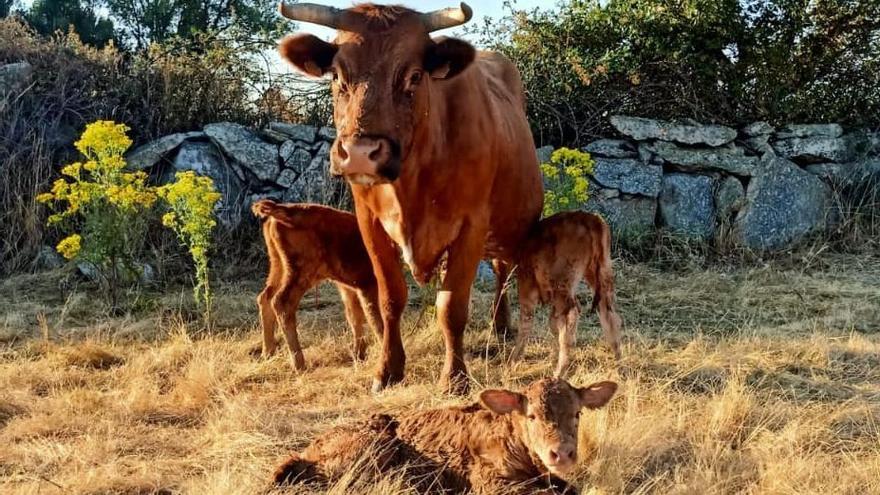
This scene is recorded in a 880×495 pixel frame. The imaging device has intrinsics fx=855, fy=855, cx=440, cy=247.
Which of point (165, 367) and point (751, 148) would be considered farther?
point (751, 148)

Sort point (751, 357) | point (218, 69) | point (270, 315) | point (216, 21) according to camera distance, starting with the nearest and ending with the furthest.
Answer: point (751, 357), point (270, 315), point (218, 69), point (216, 21)

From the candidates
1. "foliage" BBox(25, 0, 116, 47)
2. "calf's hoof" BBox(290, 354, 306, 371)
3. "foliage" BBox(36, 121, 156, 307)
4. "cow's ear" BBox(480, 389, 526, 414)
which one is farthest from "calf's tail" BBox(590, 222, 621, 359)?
"foliage" BBox(25, 0, 116, 47)

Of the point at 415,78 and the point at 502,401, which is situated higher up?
the point at 415,78

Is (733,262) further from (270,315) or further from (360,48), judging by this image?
(360,48)

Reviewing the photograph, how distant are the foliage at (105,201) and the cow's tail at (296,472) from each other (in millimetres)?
4140

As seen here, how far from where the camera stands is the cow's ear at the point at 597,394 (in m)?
3.31

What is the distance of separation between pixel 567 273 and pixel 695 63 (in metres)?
6.30

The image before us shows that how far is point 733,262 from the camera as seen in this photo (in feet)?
31.1

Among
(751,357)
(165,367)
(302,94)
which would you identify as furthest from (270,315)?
(302,94)

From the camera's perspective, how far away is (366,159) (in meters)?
4.12

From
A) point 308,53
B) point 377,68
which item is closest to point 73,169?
point 308,53

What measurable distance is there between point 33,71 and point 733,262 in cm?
839

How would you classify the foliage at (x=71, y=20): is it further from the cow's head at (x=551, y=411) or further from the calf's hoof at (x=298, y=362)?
the cow's head at (x=551, y=411)

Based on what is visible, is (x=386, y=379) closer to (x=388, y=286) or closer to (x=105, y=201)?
(x=388, y=286)
